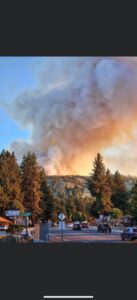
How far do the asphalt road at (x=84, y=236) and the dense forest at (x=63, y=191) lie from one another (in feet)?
1.04

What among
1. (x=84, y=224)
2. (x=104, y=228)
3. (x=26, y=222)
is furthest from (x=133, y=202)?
(x=26, y=222)

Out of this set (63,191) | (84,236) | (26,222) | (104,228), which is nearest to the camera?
(84,236)

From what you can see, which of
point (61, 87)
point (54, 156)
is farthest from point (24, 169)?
point (61, 87)

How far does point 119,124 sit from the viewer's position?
1600 centimetres

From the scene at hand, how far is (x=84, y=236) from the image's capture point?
15.9 m

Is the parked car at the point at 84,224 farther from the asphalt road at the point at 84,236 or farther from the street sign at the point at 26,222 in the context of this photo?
the street sign at the point at 26,222

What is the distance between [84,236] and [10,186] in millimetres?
1863

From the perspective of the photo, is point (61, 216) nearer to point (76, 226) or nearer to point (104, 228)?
point (76, 226)

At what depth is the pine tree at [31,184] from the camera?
1603 centimetres

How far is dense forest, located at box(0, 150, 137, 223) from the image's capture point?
52.7 feet

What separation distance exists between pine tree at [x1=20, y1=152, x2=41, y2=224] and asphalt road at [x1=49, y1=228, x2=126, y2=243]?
598 millimetres

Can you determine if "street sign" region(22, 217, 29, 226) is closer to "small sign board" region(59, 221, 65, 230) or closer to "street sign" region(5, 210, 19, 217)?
"street sign" region(5, 210, 19, 217)

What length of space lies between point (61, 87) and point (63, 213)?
262 cm

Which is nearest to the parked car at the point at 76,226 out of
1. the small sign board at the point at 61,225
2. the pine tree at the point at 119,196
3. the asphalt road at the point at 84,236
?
the asphalt road at the point at 84,236
